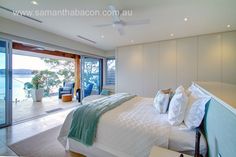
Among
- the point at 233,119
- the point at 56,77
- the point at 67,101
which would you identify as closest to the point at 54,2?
the point at 233,119

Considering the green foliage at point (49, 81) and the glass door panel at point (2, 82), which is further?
the green foliage at point (49, 81)

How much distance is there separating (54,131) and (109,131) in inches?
73.9

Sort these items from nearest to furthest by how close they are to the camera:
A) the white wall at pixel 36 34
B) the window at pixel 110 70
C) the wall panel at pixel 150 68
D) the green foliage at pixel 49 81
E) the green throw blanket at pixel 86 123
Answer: the green throw blanket at pixel 86 123 < the white wall at pixel 36 34 < the wall panel at pixel 150 68 < the window at pixel 110 70 < the green foliage at pixel 49 81

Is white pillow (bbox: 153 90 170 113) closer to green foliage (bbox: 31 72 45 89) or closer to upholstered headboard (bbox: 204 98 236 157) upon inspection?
upholstered headboard (bbox: 204 98 236 157)

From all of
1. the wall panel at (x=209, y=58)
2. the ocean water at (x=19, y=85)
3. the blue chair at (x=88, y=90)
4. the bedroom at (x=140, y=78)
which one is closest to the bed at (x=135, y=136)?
the bedroom at (x=140, y=78)

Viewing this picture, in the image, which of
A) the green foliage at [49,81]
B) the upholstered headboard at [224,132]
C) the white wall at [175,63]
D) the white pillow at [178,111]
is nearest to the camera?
the upholstered headboard at [224,132]

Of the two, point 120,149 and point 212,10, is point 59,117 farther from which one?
point 212,10

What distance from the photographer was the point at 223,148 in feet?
3.15

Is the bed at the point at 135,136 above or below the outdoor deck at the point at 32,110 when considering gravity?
above

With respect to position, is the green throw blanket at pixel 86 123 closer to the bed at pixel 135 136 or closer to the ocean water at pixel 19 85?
the bed at pixel 135 136

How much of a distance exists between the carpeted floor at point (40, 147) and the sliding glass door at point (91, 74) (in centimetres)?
349

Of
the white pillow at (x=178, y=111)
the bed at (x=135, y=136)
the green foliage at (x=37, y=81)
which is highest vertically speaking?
the green foliage at (x=37, y=81)

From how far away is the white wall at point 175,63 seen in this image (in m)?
4.05

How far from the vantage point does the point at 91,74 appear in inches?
263
